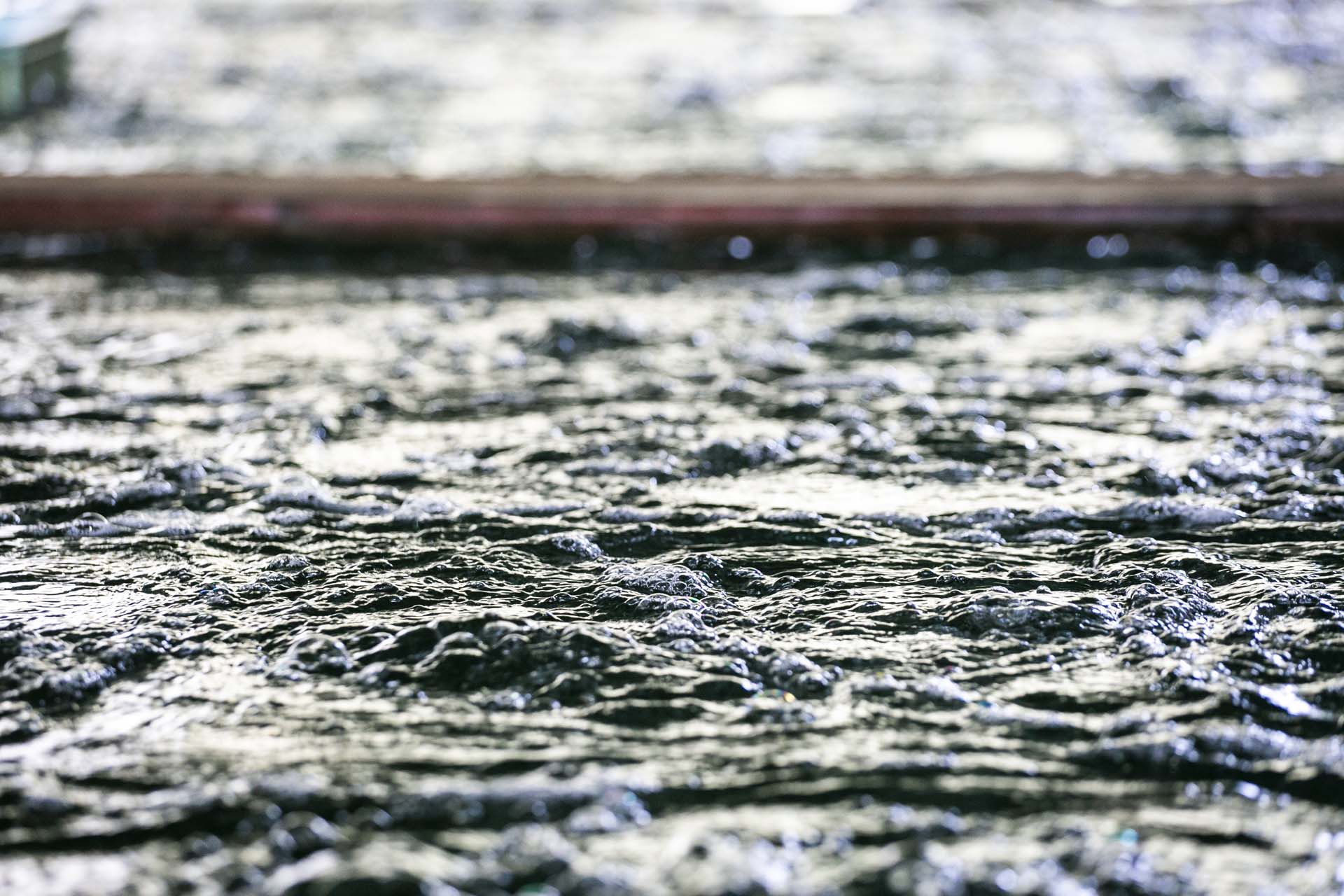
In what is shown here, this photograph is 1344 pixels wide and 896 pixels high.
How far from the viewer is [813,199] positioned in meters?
3.96

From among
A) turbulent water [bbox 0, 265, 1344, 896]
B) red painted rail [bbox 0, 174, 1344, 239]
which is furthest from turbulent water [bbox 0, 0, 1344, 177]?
turbulent water [bbox 0, 265, 1344, 896]

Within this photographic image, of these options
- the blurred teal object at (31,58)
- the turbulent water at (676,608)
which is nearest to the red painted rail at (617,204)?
the turbulent water at (676,608)

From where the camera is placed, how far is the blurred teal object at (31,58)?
19.0 feet

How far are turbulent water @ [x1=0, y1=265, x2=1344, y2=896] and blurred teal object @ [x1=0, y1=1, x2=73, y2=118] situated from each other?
3.24 metres

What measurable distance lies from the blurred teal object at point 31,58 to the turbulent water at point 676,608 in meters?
3.24

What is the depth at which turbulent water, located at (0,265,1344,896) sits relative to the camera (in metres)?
1.49

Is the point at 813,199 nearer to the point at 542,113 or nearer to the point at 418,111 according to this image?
the point at 542,113

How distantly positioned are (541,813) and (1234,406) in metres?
1.89

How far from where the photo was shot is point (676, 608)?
A: 1954 mm

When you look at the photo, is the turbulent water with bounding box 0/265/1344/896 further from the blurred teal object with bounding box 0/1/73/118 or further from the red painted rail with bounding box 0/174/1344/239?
the blurred teal object with bounding box 0/1/73/118

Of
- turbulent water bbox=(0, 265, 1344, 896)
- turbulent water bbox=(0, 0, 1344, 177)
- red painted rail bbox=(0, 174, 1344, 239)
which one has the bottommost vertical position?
turbulent water bbox=(0, 265, 1344, 896)

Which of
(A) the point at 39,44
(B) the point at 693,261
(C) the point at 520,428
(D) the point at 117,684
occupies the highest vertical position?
(A) the point at 39,44

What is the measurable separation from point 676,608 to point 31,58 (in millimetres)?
5446

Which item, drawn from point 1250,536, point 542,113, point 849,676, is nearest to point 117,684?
point 849,676
